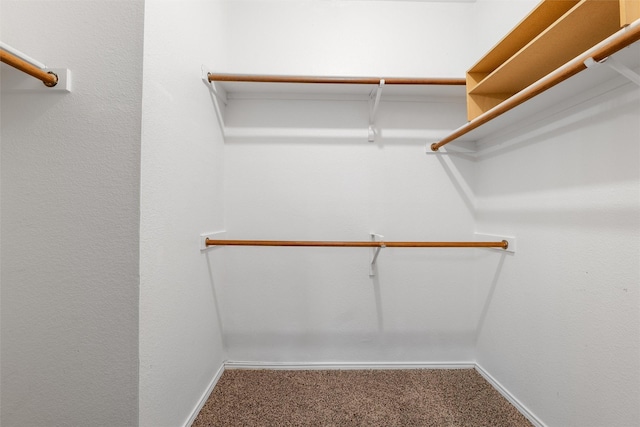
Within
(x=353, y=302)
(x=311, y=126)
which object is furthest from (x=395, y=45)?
(x=353, y=302)

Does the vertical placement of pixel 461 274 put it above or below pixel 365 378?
above

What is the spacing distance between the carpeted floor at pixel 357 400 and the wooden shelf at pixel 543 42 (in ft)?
4.55

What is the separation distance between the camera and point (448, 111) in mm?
1464

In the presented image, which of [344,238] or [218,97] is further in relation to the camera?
[344,238]

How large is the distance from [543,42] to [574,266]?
2.63 ft

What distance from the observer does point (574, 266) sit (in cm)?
90

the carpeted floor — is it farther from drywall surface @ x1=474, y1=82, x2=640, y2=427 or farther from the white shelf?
the white shelf

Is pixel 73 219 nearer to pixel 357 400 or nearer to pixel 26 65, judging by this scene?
pixel 26 65

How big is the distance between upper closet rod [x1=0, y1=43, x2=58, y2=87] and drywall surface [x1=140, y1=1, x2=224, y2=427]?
250 mm

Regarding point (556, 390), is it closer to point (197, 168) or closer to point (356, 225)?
point (356, 225)

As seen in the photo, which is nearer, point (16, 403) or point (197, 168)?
point (16, 403)

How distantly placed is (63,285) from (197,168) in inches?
23.9

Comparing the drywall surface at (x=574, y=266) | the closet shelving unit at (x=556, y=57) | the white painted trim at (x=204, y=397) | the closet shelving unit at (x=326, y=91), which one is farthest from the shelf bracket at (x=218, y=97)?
the drywall surface at (x=574, y=266)

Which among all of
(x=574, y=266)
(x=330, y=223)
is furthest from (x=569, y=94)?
(x=330, y=223)
